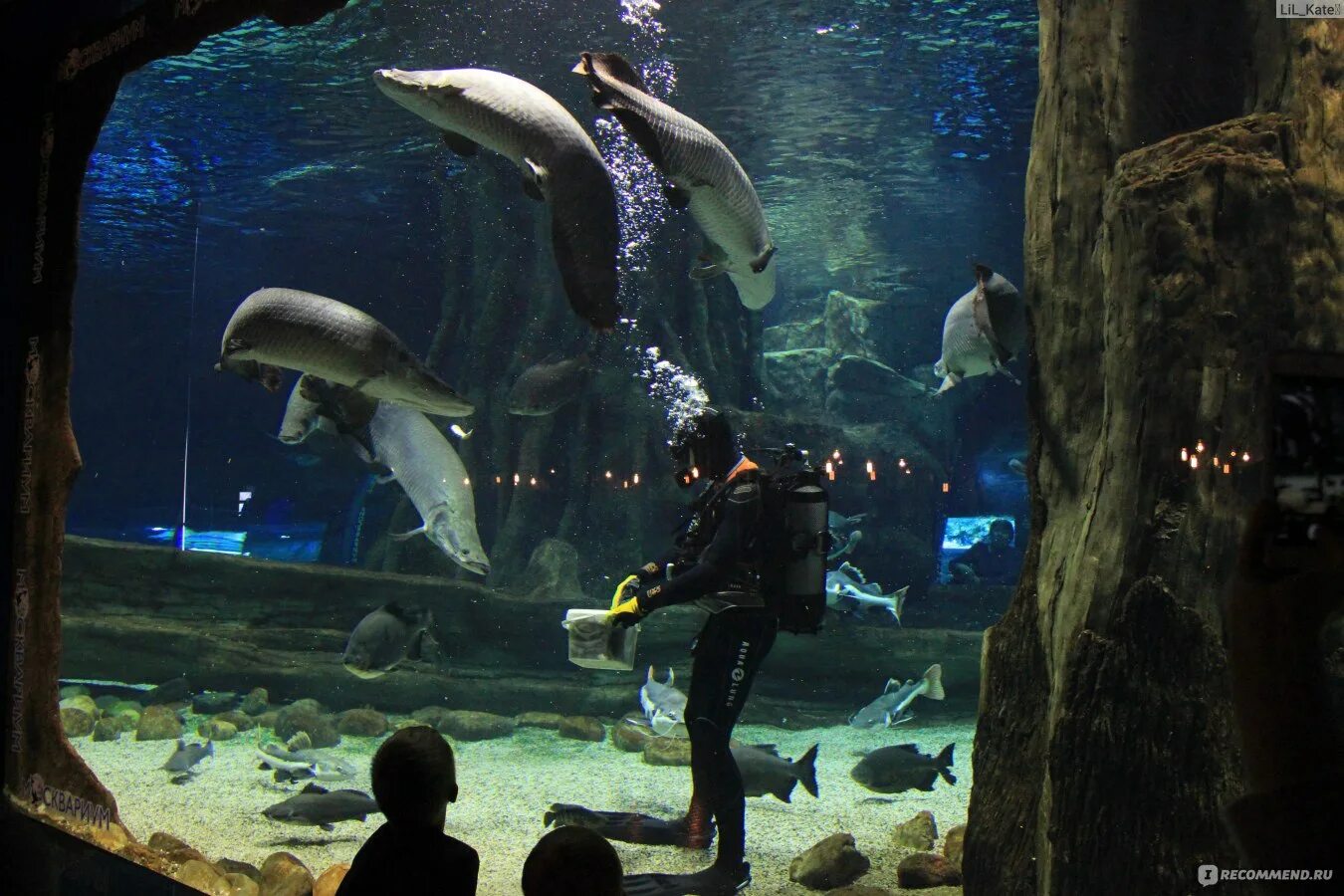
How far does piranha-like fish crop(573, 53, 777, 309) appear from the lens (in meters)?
3.16

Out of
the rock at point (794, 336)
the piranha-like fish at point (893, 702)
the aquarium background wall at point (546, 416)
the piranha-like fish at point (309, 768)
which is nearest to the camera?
the piranha-like fish at point (309, 768)

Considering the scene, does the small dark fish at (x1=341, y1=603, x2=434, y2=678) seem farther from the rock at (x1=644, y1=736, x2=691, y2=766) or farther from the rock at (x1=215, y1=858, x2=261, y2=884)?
the rock at (x1=644, y1=736, x2=691, y2=766)

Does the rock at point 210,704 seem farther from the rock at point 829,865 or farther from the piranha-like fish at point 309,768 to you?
the rock at point 829,865

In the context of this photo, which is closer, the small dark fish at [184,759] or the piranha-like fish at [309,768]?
the piranha-like fish at [309,768]

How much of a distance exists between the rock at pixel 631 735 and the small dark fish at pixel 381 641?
289cm

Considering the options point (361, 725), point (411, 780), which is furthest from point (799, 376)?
point (411, 780)

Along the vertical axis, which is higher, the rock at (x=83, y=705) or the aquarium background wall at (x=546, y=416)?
the aquarium background wall at (x=546, y=416)

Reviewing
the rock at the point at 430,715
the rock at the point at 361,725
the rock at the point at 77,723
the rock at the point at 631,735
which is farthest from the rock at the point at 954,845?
the rock at the point at 77,723

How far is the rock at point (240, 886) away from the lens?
3.83m

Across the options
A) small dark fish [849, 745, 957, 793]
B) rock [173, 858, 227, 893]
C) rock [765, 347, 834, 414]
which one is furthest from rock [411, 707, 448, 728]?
rock [765, 347, 834, 414]

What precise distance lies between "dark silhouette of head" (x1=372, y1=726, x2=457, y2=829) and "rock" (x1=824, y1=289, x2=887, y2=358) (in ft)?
79.1

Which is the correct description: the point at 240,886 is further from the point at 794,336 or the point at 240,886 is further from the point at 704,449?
the point at 794,336

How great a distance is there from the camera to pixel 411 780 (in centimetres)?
229

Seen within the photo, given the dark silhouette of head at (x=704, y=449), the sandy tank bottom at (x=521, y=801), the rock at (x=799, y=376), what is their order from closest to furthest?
the dark silhouette of head at (x=704, y=449) → the sandy tank bottom at (x=521, y=801) → the rock at (x=799, y=376)
